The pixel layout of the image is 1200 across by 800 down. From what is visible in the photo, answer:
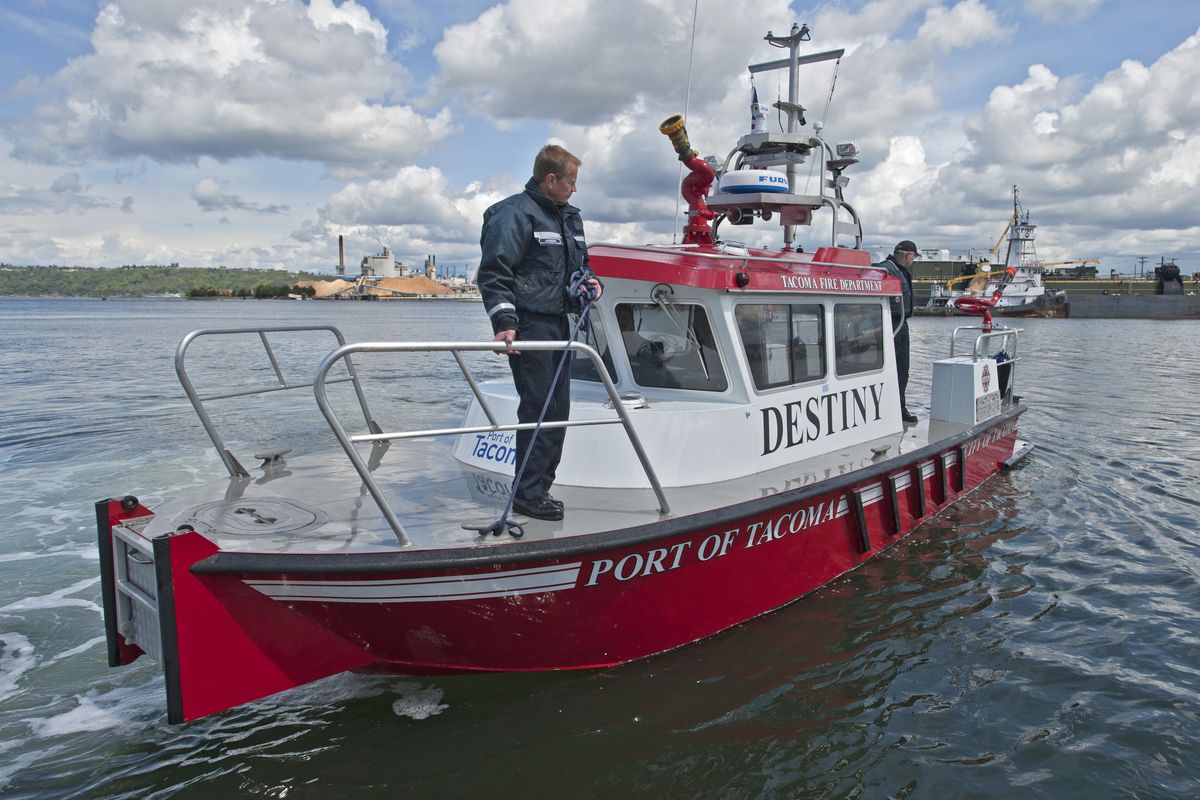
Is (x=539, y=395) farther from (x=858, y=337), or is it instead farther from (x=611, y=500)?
(x=858, y=337)

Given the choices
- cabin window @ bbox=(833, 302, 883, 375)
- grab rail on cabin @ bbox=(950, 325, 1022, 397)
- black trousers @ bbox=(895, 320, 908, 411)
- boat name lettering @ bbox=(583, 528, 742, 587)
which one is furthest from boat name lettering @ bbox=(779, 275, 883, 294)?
grab rail on cabin @ bbox=(950, 325, 1022, 397)

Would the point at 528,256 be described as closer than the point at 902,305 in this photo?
Yes

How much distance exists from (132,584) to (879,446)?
5235 mm

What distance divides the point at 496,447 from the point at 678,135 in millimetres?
2630

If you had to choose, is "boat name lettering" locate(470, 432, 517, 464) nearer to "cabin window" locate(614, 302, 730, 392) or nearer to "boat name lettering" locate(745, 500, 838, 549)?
"cabin window" locate(614, 302, 730, 392)

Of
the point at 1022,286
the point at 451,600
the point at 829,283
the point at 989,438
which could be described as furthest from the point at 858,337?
the point at 1022,286

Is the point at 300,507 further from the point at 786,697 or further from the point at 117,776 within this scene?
the point at 786,697

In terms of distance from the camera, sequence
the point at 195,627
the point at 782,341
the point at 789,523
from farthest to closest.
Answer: the point at 782,341, the point at 789,523, the point at 195,627

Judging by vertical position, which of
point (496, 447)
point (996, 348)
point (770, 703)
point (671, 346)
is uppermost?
point (671, 346)

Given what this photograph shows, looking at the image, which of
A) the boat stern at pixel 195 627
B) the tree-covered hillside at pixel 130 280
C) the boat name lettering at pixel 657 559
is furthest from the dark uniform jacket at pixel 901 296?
the tree-covered hillside at pixel 130 280

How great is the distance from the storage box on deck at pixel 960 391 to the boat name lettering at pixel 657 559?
4.30m

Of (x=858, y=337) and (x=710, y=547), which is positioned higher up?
(x=858, y=337)

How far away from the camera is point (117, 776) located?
348cm

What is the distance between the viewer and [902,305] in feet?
24.0
